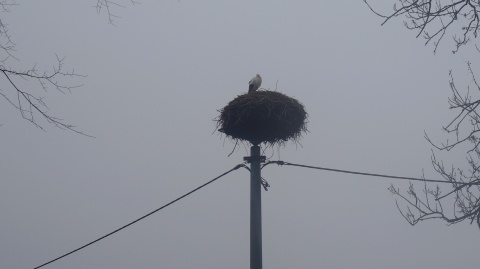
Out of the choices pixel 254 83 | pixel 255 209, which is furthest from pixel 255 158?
pixel 254 83

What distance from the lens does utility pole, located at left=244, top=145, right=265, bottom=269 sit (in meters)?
4.81

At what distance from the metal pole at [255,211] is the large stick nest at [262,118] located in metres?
0.44

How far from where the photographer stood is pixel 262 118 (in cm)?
566

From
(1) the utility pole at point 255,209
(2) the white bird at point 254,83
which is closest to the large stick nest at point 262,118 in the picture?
(1) the utility pole at point 255,209

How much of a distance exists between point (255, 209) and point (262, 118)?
3.33 feet

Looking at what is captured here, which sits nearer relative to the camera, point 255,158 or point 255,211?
point 255,211

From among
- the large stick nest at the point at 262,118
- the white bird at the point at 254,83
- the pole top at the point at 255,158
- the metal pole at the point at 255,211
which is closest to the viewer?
A: the metal pole at the point at 255,211

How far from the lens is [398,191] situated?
652 cm

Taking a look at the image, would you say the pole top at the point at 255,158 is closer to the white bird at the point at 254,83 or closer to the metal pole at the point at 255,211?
the metal pole at the point at 255,211

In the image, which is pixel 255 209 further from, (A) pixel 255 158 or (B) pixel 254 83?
(B) pixel 254 83

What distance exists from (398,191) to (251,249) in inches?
90.9

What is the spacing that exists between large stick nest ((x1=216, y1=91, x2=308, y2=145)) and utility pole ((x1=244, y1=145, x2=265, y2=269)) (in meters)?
0.42

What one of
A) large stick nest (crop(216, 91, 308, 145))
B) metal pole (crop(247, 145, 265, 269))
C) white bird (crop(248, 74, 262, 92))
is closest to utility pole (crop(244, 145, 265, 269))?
metal pole (crop(247, 145, 265, 269))

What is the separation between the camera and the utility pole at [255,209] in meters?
4.81
